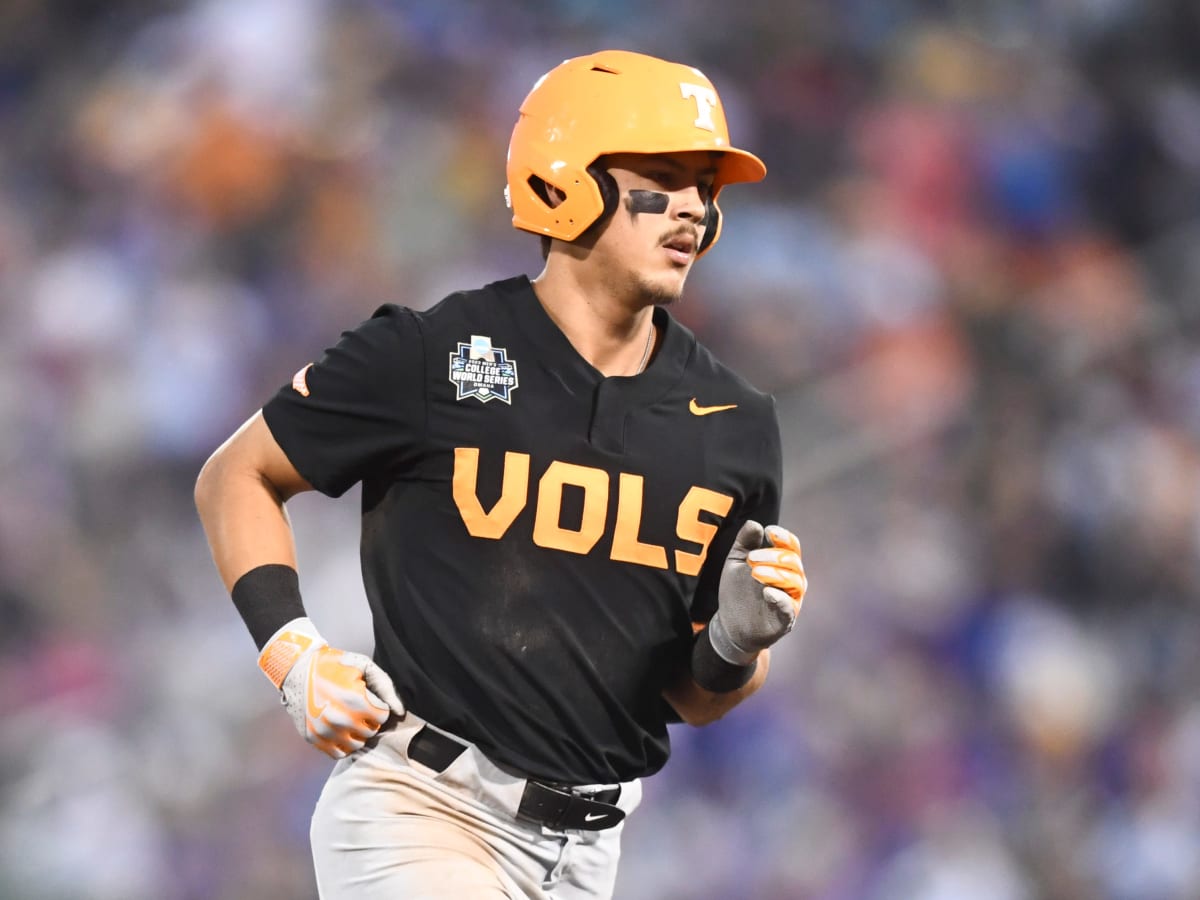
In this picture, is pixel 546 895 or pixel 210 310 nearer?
pixel 546 895

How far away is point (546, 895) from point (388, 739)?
15.5 inches

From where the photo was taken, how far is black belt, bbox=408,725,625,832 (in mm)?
2393

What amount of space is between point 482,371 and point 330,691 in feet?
2.07

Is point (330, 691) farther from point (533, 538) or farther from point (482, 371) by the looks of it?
point (482, 371)

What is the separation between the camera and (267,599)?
245 cm

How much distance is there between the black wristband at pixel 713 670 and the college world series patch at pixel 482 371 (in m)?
0.58

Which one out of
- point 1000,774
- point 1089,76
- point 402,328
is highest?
point 1089,76

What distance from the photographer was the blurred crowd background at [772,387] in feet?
17.6

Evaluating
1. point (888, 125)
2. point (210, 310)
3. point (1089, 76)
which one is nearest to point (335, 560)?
point (210, 310)

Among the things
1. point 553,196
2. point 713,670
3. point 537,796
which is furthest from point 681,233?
point 537,796

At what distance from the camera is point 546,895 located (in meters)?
2.48

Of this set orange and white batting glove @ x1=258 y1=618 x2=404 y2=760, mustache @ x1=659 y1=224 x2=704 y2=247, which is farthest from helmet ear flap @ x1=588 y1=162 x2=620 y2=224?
orange and white batting glove @ x1=258 y1=618 x2=404 y2=760

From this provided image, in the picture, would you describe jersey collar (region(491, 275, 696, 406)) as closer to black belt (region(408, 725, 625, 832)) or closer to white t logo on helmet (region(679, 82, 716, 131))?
white t logo on helmet (region(679, 82, 716, 131))

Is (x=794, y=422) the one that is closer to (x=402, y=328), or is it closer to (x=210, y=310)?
(x=210, y=310)
